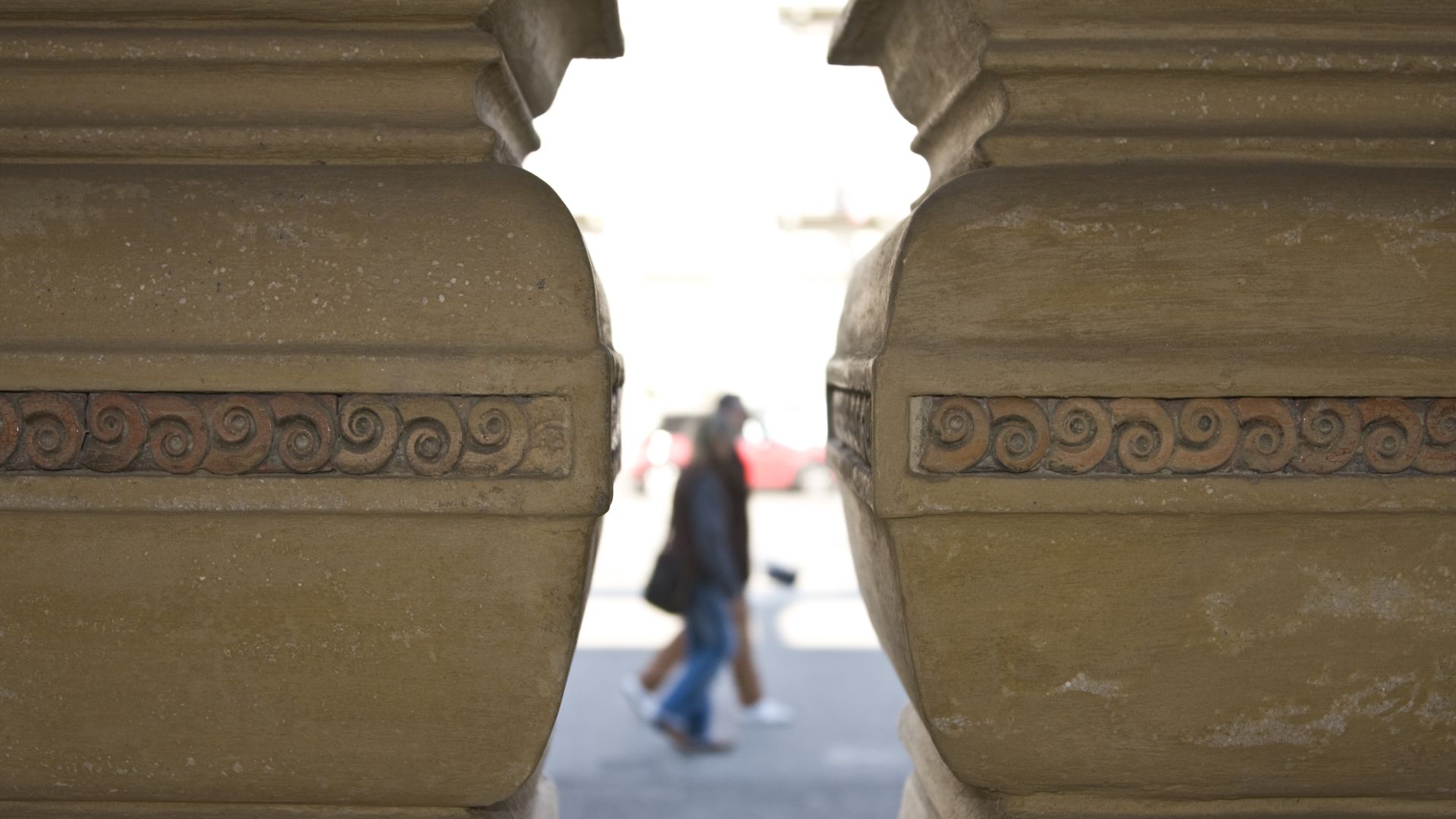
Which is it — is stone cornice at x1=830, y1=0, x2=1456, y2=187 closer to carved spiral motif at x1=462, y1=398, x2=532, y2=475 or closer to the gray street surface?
carved spiral motif at x1=462, y1=398, x2=532, y2=475

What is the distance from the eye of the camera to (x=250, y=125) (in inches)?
49.6

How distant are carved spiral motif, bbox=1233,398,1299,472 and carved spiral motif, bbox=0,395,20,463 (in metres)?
1.30

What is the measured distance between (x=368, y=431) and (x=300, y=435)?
73 mm

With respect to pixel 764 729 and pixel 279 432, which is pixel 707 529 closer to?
pixel 764 729

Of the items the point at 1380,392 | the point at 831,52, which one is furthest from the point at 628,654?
the point at 1380,392

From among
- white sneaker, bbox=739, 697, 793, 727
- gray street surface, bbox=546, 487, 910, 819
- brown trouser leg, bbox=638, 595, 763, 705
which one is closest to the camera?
gray street surface, bbox=546, 487, 910, 819

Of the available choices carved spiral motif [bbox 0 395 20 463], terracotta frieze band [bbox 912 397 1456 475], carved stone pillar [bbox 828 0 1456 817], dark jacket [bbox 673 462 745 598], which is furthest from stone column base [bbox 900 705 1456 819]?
dark jacket [bbox 673 462 745 598]

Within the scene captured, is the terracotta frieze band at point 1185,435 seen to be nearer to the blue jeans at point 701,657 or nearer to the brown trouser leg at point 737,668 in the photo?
the blue jeans at point 701,657

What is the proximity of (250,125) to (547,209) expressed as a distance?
0.37 meters

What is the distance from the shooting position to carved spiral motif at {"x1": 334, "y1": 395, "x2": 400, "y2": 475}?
1.17m

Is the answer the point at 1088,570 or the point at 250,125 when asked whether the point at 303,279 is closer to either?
the point at 250,125

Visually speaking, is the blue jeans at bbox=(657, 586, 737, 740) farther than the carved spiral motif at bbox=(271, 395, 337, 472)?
Yes

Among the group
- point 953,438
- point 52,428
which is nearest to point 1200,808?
point 953,438

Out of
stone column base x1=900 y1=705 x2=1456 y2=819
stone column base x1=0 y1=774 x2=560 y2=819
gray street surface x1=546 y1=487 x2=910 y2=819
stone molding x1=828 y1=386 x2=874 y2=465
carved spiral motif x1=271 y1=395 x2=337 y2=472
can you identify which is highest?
stone molding x1=828 y1=386 x2=874 y2=465
